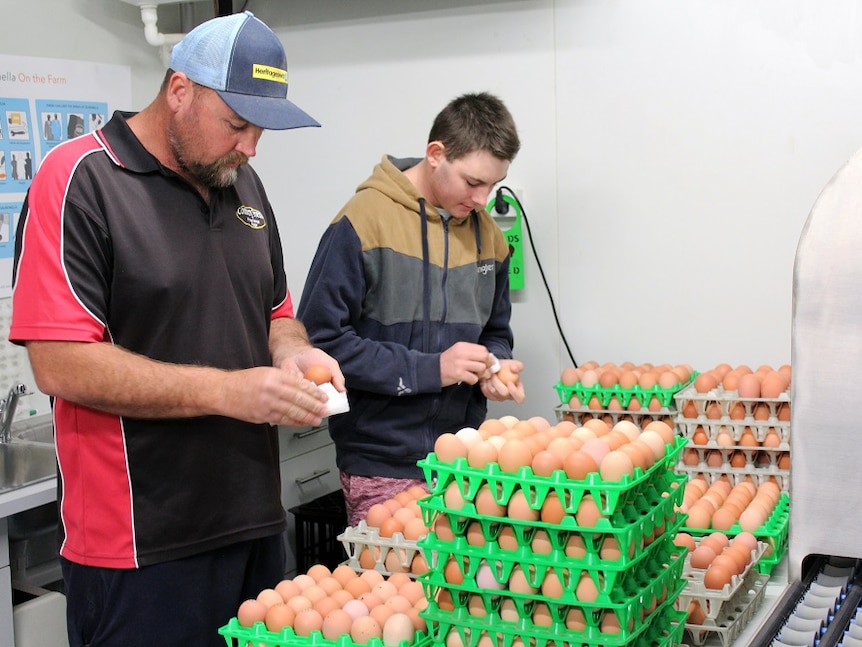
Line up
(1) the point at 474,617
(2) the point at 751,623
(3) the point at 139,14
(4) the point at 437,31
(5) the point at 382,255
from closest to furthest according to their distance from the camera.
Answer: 1. (1) the point at 474,617
2. (2) the point at 751,623
3. (5) the point at 382,255
4. (4) the point at 437,31
5. (3) the point at 139,14

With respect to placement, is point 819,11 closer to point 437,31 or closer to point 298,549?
point 437,31

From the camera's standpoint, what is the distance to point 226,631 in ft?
5.11

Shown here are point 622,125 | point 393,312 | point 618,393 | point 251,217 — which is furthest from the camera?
point 622,125

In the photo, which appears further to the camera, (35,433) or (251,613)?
(35,433)

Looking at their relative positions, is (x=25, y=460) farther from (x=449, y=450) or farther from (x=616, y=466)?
(x=616, y=466)

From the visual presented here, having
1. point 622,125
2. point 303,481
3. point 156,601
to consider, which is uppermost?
point 622,125

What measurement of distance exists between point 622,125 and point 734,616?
76.0 inches

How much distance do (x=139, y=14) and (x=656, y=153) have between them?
2080 mm

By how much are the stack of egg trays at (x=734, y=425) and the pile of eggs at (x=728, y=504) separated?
0.26 ft

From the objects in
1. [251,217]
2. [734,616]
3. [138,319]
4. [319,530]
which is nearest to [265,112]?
[251,217]

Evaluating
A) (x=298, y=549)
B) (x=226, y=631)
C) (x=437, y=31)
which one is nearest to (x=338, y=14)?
(x=437, y=31)

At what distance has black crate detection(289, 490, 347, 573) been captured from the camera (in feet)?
10.7

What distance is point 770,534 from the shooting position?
1951 mm

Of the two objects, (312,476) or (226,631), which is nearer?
(226,631)
